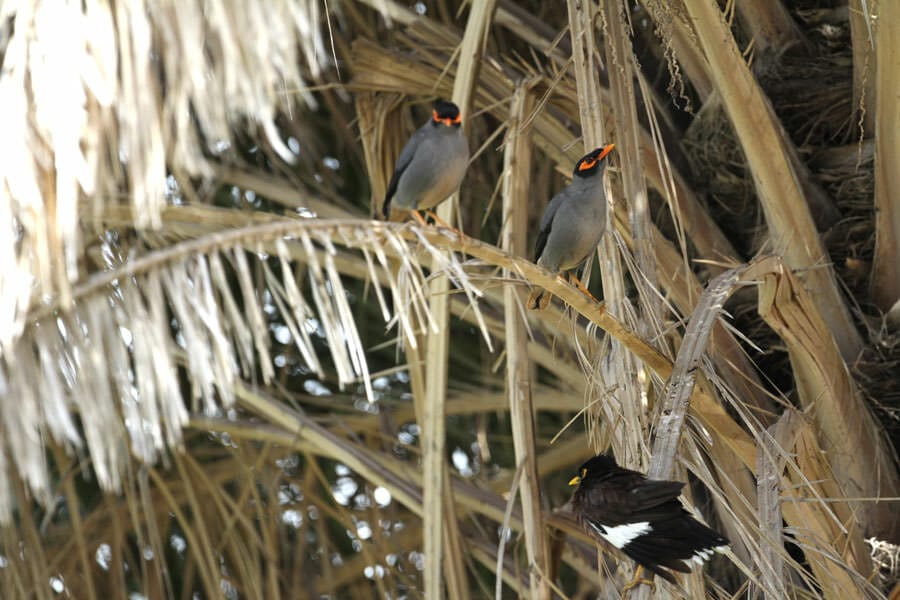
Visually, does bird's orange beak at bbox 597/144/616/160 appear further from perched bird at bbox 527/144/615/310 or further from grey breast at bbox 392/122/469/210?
grey breast at bbox 392/122/469/210

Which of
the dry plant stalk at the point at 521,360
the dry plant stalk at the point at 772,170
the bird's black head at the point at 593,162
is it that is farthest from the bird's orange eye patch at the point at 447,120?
the dry plant stalk at the point at 772,170

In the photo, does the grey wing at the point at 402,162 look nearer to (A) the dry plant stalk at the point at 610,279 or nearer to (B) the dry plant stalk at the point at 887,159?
(A) the dry plant stalk at the point at 610,279

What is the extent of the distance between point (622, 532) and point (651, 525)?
13 centimetres

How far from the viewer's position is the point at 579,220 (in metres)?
3.66

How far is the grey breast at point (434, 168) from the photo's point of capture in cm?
379

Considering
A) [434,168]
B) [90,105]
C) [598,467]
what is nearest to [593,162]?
[434,168]

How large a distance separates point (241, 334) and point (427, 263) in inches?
91.0

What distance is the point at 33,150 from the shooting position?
1613 millimetres

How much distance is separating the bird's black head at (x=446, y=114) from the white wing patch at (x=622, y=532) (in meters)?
1.46

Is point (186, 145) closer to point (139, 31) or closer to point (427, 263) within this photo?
point (139, 31)

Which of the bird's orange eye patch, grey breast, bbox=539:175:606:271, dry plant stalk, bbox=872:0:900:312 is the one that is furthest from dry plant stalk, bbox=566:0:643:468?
dry plant stalk, bbox=872:0:900:312

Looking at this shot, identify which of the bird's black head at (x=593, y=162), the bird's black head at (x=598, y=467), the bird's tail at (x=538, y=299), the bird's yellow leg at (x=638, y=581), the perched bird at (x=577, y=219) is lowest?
the bird's yellow leg at (x=638, y=581)

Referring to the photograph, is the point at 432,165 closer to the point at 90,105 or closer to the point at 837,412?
the point at 837,412

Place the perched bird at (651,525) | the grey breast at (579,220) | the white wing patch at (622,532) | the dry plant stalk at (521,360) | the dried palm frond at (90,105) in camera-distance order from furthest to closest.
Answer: the grey breast at (579,220), the dry plant stalk at (521,360), the white wing patch at (622,532), the perched bird at (651,525), the dried palm frond at (90,105)
